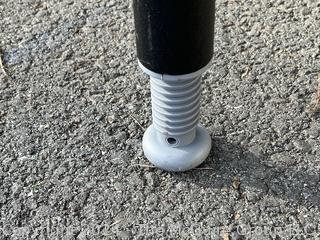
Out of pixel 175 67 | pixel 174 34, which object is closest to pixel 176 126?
pixel 175 67

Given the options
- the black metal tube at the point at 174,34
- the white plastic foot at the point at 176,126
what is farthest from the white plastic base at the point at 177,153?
the black metal tube at the point at 174,34

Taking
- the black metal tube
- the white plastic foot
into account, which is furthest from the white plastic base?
the black metal tube

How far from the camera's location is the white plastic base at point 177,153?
2152 mm

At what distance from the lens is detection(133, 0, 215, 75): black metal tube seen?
1736 mm

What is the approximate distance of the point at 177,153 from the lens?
7.07 feet

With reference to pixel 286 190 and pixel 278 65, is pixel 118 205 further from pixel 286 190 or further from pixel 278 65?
pixel 278 65

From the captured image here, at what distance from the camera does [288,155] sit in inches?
87.0

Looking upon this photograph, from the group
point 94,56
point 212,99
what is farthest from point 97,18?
point 212,99

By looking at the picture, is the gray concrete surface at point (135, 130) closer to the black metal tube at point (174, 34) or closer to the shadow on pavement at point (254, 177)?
the shadow on pavement at point (254, 177)

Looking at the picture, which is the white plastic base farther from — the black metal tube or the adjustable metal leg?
the black metal tube

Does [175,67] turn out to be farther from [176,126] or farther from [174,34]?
[176,126]

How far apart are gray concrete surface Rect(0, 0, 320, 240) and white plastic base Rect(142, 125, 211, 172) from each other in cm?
4

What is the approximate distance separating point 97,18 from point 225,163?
0.95m

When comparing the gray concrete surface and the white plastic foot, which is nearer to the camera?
the white plastic foot
